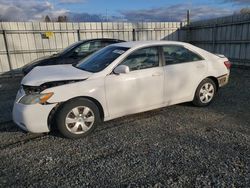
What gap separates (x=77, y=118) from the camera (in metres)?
3.52

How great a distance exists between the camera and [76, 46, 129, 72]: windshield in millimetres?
3899

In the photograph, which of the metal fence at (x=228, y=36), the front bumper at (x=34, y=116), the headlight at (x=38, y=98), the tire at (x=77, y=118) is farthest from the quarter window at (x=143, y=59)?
the metal fence at (x=228, y=36)

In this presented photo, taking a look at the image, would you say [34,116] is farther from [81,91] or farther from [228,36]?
[228,36]

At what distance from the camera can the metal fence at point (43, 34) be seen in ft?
31.2

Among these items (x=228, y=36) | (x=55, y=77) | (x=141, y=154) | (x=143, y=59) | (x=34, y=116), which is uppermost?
(x=228, y=36)

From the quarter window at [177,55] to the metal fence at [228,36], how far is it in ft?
19.6

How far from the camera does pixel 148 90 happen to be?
4055 mm

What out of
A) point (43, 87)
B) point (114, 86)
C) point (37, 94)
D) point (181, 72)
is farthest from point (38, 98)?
point (181, 72)

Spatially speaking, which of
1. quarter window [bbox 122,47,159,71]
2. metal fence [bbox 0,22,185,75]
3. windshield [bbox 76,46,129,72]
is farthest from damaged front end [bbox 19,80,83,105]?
metal fence [bbox 0,22,185,75]

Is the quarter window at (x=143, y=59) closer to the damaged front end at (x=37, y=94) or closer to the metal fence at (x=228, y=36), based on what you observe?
the damaged front end at (x=37, y=94)

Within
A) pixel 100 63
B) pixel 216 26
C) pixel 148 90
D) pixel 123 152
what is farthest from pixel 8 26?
pixel 216 26

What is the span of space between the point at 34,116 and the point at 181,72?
287 centimetres

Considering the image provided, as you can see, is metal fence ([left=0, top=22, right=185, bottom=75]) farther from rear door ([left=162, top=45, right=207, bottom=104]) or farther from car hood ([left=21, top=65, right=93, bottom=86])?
rear door ([left=162, top=45, right=207, bottom=104])

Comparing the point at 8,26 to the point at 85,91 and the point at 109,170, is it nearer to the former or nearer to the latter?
the point at 85,91
